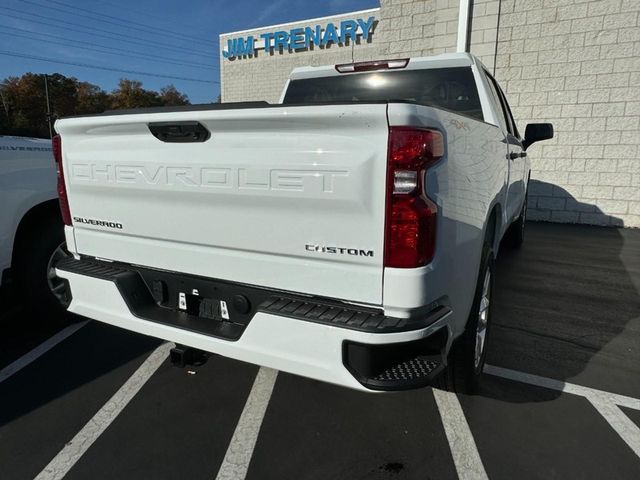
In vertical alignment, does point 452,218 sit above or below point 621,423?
above

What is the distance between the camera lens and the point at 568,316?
4.18 metres

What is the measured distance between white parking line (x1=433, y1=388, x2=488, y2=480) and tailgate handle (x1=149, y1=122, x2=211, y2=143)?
6.44 feet

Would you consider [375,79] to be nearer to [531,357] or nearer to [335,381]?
[531,357]

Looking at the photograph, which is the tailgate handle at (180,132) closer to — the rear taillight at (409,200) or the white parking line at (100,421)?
the rear taillight at (409,200)

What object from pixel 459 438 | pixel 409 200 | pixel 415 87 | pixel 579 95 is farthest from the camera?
pixel 579 95

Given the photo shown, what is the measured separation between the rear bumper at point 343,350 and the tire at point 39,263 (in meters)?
1.96

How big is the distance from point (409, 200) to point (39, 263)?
2992 mm

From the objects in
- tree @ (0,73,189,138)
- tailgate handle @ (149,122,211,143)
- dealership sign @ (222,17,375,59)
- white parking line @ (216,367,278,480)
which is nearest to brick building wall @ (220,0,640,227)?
dealership sign @ (222,17,375,59)

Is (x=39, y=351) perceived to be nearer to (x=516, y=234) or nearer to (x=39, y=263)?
(x=39, y=263)

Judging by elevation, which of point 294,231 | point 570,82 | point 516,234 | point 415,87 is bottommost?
point 516,234

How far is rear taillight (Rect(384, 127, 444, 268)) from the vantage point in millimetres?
1737

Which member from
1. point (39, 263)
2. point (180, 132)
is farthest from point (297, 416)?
point (39, 263)

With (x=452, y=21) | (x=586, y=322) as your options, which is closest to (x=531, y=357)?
(x=586, y=322)

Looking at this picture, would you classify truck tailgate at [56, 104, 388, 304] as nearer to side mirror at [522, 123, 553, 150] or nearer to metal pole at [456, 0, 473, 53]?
side mirror at [522, 123, 553, 150]
